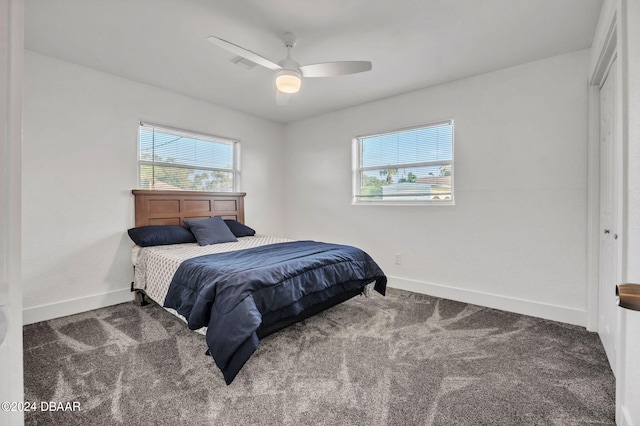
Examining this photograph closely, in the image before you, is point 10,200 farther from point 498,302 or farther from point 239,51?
point 498,302

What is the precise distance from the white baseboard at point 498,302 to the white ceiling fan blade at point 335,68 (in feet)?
8.38

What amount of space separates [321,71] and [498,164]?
2.08 metres

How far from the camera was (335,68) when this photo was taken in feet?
7.63

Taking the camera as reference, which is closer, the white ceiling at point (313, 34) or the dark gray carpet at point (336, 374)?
the dark gray carpet at point (336, 374)

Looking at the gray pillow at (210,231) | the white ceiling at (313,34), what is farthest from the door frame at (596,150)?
the gray pillow at (210,231)

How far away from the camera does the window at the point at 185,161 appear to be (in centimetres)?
356

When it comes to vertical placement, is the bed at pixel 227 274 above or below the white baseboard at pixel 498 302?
above

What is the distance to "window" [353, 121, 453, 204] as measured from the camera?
139 inches

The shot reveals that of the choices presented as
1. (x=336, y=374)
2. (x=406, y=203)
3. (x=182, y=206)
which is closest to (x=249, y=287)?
(x=336, y=374)

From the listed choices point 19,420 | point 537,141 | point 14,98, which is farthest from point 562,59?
point 19,420

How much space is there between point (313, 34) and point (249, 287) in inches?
80.6

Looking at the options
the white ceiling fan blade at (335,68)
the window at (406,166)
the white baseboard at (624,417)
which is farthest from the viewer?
the window at (406,166)

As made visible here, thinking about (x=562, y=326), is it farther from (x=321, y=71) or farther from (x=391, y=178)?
(x=321, y=71)

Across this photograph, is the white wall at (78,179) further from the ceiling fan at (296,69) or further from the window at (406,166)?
the window at (406,166)
